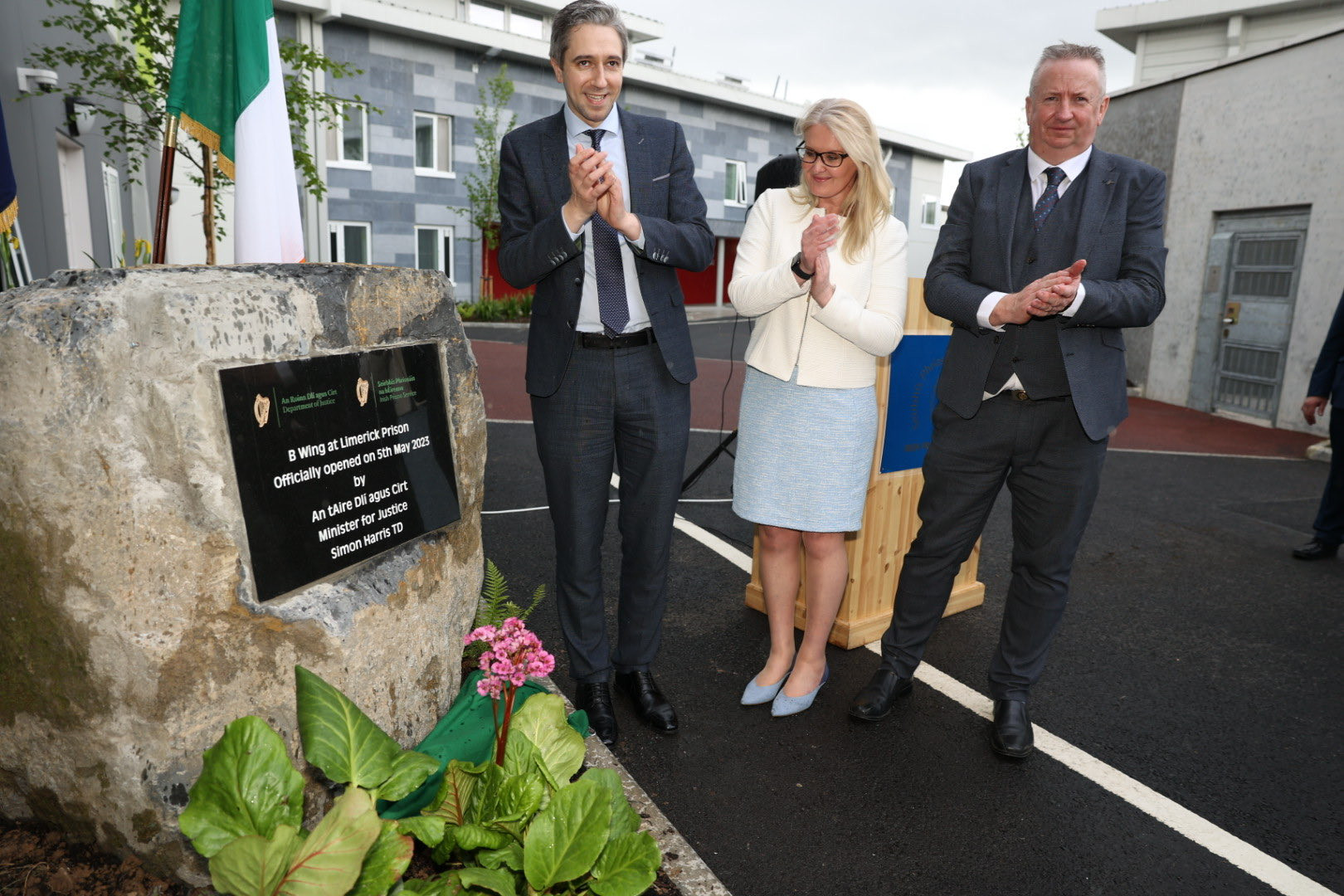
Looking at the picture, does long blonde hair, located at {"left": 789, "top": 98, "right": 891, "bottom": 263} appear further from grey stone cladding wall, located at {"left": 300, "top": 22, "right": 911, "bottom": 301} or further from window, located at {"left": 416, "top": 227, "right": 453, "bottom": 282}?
window, located at {"left": 416, "top": 227, "right": 453, "bottom": 282}

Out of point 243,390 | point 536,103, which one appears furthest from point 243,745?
point 536,103

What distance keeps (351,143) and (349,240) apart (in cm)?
228

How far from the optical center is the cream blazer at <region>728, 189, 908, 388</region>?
2883 mm

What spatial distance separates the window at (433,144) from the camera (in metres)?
22.6

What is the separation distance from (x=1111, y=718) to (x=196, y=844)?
3.05 m

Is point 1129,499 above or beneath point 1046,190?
beneath

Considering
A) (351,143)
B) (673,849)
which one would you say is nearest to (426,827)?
(673,849)

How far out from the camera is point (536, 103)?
2469 cm

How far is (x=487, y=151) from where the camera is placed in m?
23.0

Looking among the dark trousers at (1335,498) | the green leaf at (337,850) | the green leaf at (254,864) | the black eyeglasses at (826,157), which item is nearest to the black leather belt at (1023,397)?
the black eyeglasses at (826,157)

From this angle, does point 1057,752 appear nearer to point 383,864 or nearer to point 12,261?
point 383,864

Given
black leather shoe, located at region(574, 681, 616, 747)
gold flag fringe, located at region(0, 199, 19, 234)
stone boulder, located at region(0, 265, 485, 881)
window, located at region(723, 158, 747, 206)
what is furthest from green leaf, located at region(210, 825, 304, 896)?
window, located at region(723, 158, 747, 206)

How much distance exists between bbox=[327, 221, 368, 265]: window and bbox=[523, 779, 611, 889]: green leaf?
818 inches

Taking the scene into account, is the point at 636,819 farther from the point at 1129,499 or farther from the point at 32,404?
the point at 1129,499
